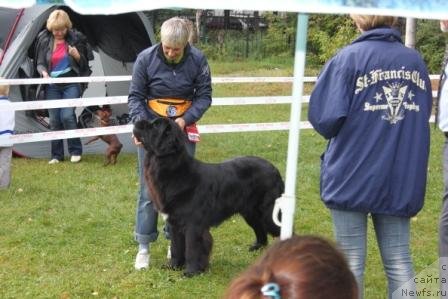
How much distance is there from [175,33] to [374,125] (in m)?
1.77

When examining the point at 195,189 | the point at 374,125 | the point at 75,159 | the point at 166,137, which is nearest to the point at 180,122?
the point at 166,137

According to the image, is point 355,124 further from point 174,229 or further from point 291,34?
point 291,34

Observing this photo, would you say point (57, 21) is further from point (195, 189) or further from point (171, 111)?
point (195, 189)

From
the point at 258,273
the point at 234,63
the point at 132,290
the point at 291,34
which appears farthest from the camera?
the point at 291,34

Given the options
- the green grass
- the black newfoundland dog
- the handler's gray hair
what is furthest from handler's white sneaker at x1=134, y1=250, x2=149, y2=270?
the handler's gray hair

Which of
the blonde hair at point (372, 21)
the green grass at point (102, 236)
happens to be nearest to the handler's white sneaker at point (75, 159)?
the green grass at point (102, 236)

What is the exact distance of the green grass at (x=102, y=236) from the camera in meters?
4.73

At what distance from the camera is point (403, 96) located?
129 inches

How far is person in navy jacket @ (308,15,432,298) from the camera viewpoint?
3.24 m

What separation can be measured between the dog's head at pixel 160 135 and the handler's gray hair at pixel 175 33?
534 millimetres

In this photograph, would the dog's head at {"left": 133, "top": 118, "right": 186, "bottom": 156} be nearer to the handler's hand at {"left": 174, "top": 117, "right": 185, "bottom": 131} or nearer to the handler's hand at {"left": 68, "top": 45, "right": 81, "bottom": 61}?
the handler's hand at {"left": 174, "top": 117, "right": 185, "bottom": 131}

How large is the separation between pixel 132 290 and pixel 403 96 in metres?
2.40

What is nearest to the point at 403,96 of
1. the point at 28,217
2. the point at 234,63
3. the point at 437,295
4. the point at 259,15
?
the point at 437,295

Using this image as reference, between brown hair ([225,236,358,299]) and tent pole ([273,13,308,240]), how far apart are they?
868 millimetres
